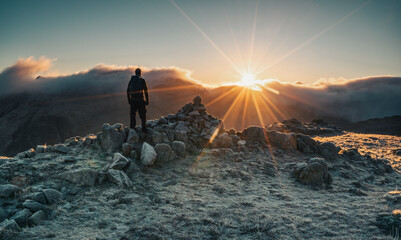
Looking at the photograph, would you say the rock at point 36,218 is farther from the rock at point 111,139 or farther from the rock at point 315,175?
the rock at point 315,175

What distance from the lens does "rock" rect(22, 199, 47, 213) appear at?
15.1ft

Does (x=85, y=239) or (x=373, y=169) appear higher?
(x=85, y=239)

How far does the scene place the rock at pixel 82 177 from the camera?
19.9 ft

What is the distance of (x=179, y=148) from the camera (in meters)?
9.12

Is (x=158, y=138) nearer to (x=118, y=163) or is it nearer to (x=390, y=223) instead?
(x=118, y=163)

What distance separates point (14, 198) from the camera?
5.13 metres

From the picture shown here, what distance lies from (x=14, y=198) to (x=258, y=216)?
594 centimetres

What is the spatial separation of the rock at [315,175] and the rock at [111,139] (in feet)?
23.8

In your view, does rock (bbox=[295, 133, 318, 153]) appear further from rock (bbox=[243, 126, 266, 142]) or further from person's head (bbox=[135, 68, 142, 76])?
person's head (bbox=[135, 68, 142, 76])

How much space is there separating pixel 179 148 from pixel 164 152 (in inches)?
34.1

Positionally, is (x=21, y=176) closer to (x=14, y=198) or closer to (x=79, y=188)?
(x=14, y=198)

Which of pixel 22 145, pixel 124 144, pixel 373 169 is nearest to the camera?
pixel 124 144

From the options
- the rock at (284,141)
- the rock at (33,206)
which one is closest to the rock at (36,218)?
the rock at (33,206)

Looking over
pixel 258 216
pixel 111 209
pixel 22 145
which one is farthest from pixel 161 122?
pixel 22 145
